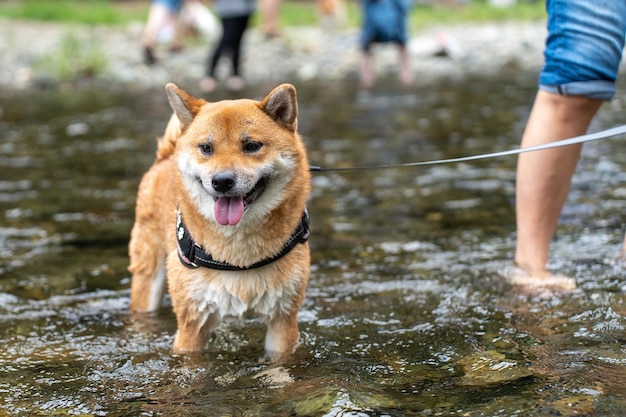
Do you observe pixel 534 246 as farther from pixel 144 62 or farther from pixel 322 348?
pixel 144 62

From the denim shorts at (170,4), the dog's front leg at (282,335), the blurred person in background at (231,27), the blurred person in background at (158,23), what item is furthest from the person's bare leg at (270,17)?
the dog's front leg at (282,335)

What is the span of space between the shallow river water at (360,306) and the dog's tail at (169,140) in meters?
0.84

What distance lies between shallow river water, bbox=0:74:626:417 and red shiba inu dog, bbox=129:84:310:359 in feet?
0.83

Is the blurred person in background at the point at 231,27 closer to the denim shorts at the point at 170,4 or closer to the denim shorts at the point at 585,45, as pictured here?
the denim shorts at the point at 170,4

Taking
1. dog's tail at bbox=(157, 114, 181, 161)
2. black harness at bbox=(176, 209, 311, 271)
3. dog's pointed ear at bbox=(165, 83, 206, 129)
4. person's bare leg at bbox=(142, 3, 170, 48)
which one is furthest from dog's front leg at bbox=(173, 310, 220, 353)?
person's bare leg at bbox=(142, 3, 170, 48)

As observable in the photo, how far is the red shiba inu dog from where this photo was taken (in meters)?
3.16

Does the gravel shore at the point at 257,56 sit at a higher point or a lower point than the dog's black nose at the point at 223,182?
higher

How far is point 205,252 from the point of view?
3.21 m

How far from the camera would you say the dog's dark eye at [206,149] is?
3.20m

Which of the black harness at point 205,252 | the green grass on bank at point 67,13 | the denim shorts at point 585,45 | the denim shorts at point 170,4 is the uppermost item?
the green grass on bank at point 67,13

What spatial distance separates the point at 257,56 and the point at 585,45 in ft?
40.9

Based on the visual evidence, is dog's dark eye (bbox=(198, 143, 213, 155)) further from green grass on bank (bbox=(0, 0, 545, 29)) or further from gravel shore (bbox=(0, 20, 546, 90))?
green grass on bank (bbox=(0, 0, 545, 29))

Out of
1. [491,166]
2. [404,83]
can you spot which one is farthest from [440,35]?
[491,166]

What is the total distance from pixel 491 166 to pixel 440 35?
1001 cm
